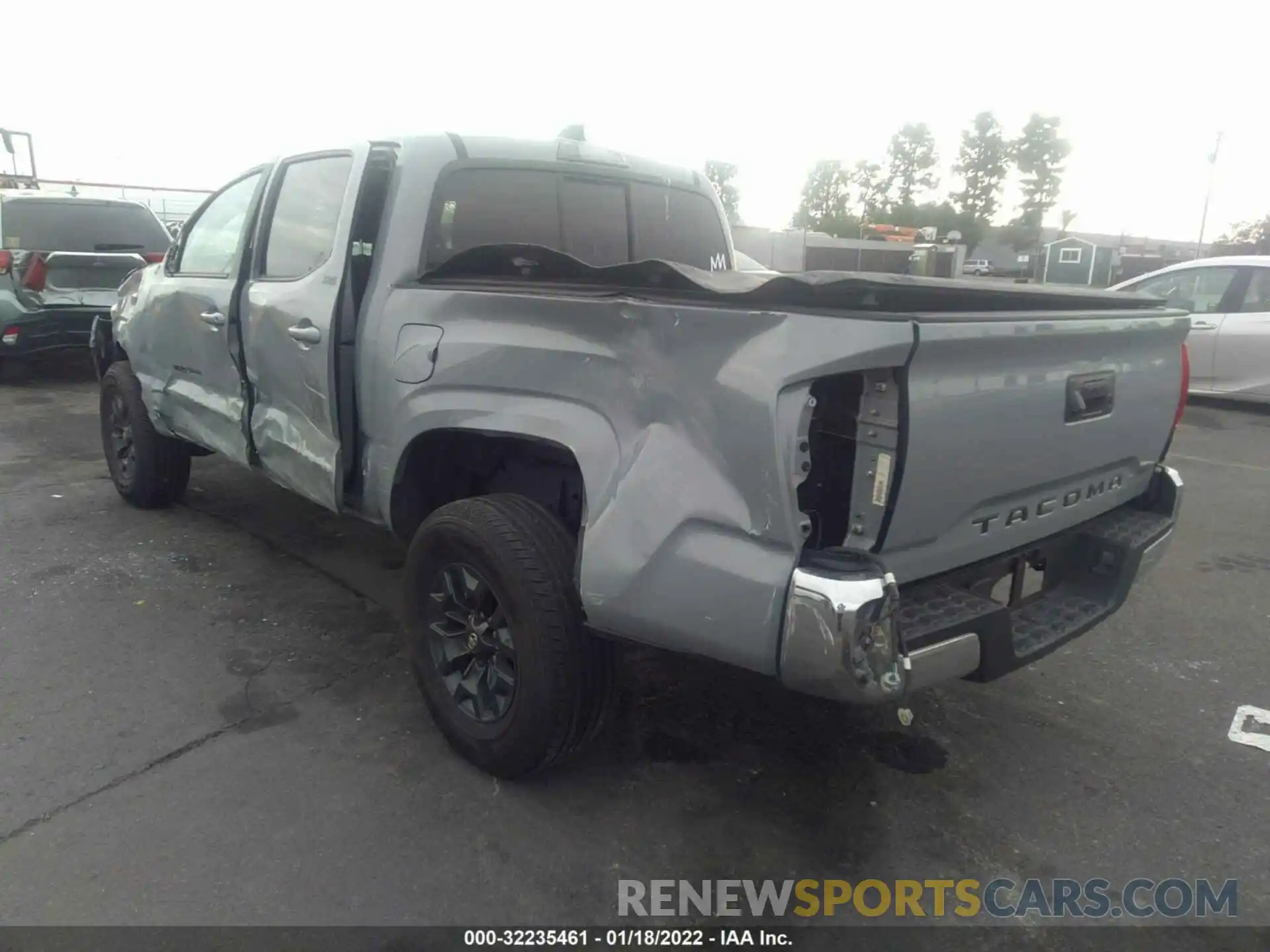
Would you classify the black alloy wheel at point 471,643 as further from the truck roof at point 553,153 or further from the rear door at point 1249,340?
the rear door at point 1249,340

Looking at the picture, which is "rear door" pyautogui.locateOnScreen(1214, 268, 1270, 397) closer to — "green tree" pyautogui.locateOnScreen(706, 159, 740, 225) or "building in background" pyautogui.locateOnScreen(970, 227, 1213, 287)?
"green tree" pyautogui.locateOnScreen(706, 159, 740, 225)

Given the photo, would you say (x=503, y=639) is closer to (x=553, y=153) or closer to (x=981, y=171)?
(x=553, y=153)

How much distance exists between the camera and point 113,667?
3496 millimetres

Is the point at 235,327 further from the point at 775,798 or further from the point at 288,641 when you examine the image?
the point at 775,798

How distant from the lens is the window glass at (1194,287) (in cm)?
894

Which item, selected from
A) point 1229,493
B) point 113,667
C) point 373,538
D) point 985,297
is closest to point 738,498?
point 985,297

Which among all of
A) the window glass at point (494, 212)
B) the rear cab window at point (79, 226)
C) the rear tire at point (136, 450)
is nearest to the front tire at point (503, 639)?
the window glass at point (494, 212)

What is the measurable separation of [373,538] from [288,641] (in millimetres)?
1363

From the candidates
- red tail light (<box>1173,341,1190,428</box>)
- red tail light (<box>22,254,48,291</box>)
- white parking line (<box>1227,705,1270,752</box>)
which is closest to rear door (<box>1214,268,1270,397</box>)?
white parking line (<box>1227,705,1270,752</box>)

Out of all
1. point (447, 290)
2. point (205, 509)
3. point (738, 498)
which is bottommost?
point (205, 509)

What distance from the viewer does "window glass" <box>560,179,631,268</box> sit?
3.70m

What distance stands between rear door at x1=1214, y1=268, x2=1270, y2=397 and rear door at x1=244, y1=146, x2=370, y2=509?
338 inches

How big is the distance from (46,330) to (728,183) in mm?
34189

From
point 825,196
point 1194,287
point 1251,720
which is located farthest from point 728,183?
point 1251,720
